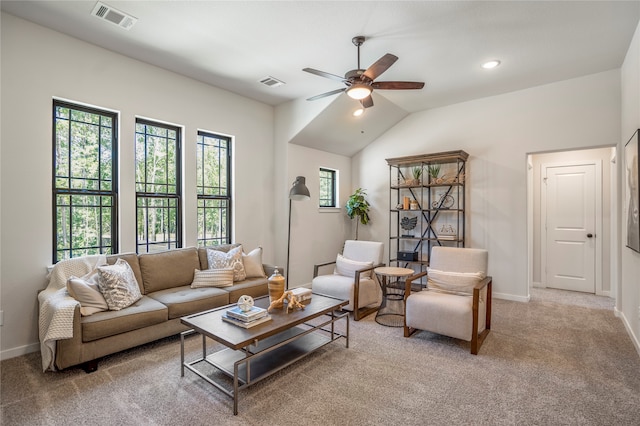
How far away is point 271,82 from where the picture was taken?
172 inches

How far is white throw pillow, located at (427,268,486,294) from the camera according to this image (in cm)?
329

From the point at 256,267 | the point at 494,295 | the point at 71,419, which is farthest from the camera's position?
the point at 494,295

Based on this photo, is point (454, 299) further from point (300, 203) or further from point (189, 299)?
point (300, 203)

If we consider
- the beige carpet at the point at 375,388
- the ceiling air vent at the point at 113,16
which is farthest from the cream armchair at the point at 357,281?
the ceiling air vent at the point at 113,16

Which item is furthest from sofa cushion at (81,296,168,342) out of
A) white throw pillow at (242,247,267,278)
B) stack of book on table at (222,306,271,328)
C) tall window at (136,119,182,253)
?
white throw pillow at (242,247,267,278)

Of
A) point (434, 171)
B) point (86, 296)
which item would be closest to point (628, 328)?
point (434, 171)

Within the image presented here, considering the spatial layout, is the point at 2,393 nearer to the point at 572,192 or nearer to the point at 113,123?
the point at 113,123

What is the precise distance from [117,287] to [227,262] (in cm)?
125

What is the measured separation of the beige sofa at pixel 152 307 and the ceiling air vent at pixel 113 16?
2227mm

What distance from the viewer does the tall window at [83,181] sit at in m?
3.21

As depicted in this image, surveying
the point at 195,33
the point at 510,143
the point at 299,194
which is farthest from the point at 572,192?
the point at 195,33

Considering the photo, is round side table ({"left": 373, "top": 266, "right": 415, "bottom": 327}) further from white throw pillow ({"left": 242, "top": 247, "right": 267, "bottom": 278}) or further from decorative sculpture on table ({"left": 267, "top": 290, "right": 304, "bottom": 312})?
white throw pillow ({"left": 242, "top": 247, "right": 267, "bottom": 278})

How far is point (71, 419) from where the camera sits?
203 cm

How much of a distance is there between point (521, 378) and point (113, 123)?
4601 millimetres
